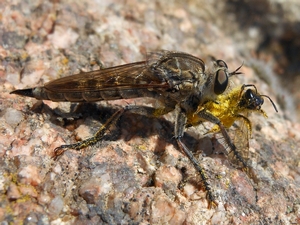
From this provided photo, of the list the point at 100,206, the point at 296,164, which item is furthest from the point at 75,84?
the point at 296,164

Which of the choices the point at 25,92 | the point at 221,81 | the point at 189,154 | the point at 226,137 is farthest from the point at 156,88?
the point at 25,92

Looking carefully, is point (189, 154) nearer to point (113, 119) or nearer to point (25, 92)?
point (113, 119)

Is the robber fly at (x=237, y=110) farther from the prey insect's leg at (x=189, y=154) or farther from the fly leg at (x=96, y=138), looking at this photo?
the fly leg at (x=96, y=138)

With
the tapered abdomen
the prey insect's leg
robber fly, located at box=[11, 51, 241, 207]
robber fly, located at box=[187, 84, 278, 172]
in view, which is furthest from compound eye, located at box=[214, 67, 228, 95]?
the tapered abdomen

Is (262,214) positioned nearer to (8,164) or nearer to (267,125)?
(267,125)

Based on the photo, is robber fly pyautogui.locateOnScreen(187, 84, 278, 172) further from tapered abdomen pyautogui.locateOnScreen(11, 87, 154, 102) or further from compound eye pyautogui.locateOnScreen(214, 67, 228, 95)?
tapered abdomen pyautogui.locateOnScreen(11, 87, 154, 102)

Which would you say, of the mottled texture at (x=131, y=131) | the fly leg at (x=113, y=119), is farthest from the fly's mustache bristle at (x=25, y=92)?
the fly leg at (x=113, y=119)
